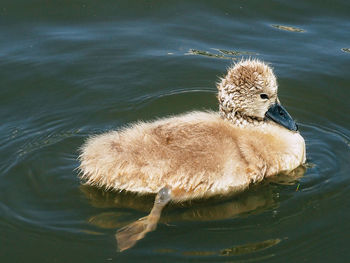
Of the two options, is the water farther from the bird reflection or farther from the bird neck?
the bird neck

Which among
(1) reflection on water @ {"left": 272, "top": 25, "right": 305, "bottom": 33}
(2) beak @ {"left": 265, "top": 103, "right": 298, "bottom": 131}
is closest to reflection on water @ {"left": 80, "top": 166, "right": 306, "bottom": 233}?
(2) beak @ {"left": 265, "top": 103, "right": 298, "bottom": 131}

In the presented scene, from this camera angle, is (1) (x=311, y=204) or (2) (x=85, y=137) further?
(2) (x=85, y=137)

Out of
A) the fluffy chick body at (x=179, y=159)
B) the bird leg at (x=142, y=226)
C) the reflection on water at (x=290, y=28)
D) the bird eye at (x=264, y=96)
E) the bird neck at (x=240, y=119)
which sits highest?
the reflection on water at (x=290, y=28)

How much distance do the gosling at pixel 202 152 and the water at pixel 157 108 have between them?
0.15m

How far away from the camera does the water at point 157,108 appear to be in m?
4.57

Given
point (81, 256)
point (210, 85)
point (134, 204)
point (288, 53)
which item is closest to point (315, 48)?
point (288, 53)

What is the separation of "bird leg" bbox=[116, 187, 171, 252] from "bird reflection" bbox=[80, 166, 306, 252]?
7cm

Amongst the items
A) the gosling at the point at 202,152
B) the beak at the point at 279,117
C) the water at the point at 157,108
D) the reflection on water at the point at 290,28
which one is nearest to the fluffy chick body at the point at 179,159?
the gosling at the point at 202,152

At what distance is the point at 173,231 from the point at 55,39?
3.91 metres

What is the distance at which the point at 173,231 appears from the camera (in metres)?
4.68

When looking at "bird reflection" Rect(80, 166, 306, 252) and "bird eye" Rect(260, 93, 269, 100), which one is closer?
"bird reflection" Rect(80, 166, 306, 252)

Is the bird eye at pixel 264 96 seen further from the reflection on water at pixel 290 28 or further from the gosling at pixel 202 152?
the reflection on water at pixel 290 28

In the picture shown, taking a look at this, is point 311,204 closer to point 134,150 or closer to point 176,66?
point 134,150

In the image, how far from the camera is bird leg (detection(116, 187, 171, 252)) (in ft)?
14.8
